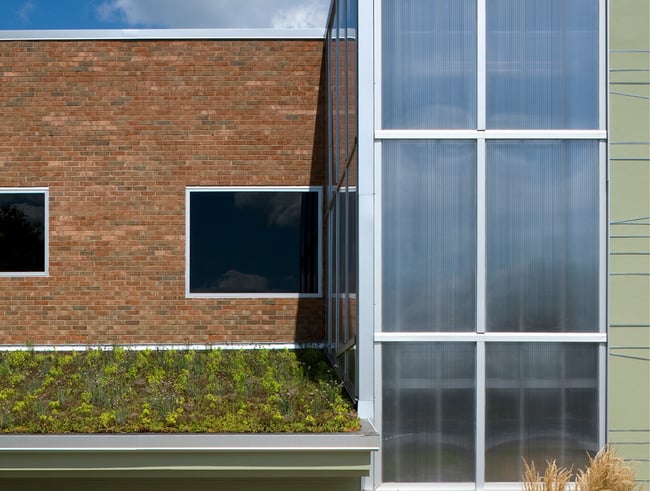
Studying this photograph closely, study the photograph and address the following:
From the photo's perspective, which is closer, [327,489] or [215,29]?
[327,489]

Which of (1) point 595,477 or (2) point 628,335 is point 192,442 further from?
(2) point 628,335

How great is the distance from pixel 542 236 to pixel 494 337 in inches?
40.5

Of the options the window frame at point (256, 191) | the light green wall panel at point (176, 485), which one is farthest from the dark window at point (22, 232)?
the light green wall panel at point (176, 485)

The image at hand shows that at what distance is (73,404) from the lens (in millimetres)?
9797

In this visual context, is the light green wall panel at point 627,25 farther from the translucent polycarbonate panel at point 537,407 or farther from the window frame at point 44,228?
the window frame at point 44,228

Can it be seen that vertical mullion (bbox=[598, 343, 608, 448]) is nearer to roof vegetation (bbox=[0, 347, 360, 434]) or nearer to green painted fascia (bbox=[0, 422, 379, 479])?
green painted fascia (bbox=[0, 422, 379, 479])

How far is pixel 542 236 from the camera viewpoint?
28.0ft

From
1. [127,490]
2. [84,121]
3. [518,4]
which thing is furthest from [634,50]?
[84,121]

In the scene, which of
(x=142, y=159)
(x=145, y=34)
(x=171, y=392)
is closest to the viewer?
(x=171, y=392)

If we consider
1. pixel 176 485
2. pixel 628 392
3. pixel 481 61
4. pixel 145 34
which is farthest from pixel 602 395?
pixel 145 34

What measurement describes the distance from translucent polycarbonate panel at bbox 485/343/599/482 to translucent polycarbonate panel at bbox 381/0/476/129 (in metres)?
2.18

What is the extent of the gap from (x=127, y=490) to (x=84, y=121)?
6.68 m

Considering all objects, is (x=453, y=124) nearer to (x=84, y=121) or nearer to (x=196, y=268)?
(x=196, y=268)

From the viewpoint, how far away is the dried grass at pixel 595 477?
26.0ft
